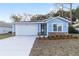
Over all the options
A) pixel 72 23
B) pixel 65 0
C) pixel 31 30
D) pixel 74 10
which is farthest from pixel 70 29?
pixel 65 0

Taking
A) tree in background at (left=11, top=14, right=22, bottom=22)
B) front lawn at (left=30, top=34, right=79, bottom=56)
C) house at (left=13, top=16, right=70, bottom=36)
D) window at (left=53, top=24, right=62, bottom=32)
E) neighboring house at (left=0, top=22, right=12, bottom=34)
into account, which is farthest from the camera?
tree in background at (left=11, top=14, right=22, bottom=22)

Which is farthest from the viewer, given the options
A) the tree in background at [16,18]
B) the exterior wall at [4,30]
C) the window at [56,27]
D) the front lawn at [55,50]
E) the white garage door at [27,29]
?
the exterior wall at [4,30]

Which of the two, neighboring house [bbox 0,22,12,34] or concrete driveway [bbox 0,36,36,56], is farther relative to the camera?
neighboring house [bbox 0,22,12,34]

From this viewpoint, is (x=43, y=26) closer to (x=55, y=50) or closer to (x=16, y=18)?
(x=16, y=18)

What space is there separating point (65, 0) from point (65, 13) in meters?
14.3

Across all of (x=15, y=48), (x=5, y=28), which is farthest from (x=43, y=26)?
(x=15, y=48)

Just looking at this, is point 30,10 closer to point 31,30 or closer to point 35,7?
point 35,7

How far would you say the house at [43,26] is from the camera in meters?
18.7

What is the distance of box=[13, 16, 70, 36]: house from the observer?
61.3 feet

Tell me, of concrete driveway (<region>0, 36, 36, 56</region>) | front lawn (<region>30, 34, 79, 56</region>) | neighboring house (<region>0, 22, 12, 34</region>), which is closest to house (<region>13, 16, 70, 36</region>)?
neighboring house (<region>0, 22, 12, 34</region>)

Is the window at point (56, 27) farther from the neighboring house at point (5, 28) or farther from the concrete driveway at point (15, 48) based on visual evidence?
the concrete driveway at point (15, 48)

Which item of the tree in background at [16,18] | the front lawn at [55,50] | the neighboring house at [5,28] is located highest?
the tree in background at [16,18]

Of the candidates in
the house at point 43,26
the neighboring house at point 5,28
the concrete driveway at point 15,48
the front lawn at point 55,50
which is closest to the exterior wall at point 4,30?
the neighboring house at point 5,28

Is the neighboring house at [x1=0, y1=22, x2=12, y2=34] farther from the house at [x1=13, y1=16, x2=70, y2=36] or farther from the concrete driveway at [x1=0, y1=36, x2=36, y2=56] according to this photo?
the concrete driveway at [x1=0, y1=36, x2=36, y2=56]
